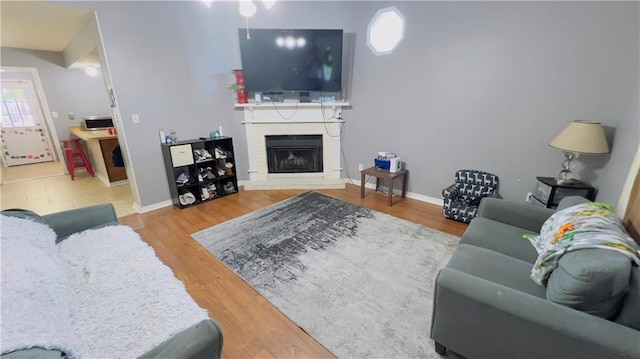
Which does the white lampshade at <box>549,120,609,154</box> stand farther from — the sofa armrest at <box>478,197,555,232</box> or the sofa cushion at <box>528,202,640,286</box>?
the sofa cushion at <box>528,202,640,286</box>

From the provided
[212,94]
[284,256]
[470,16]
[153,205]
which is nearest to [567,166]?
[470,16]

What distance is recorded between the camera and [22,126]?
5.93 metres

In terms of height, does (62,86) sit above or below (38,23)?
below

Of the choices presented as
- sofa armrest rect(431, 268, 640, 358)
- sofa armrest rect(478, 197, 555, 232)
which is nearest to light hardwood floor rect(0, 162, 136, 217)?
sofa armrest rect(431, 268, 640, 358)

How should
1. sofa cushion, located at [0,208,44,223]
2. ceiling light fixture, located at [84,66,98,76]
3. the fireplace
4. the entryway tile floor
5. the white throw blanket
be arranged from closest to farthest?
the white throw blanket, sofa cushion, located at [0,208,44,223], the entryway tile floor, the fireplace, ceiling light fixture, located at [84,66,98,76]

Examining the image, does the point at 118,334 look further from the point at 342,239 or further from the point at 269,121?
the point at 269,121

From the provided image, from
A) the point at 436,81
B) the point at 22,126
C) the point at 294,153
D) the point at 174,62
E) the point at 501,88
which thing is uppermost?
the point at 174,62

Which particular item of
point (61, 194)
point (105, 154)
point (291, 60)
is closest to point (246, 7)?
point (291, 60)

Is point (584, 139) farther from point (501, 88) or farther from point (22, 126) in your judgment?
point (22, 126)

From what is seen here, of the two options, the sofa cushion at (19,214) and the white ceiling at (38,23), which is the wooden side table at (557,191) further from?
the white ceiling at (38,23)

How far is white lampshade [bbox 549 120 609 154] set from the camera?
212cm

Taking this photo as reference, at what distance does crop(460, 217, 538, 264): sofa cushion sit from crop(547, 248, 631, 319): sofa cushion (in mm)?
608

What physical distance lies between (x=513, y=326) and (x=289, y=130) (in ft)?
11.8

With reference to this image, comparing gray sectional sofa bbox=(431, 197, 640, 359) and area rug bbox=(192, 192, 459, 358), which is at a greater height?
gray sectional sofa bbox=(431, 197, 640, 359)
